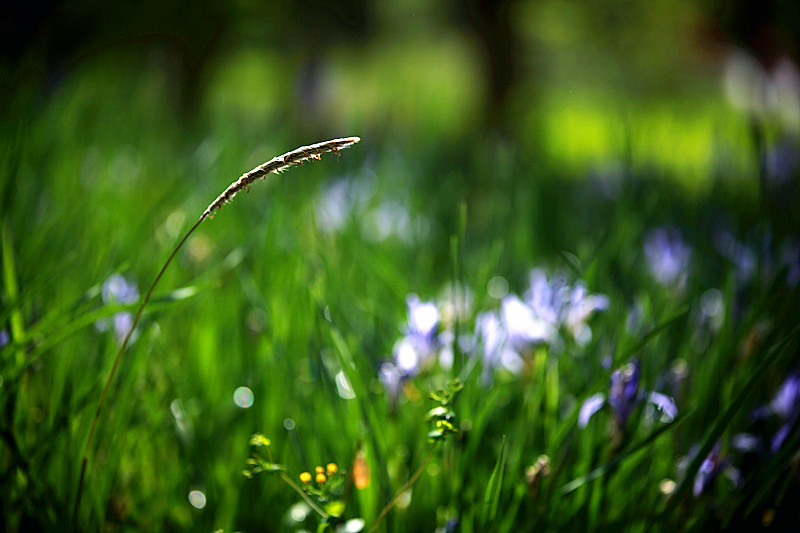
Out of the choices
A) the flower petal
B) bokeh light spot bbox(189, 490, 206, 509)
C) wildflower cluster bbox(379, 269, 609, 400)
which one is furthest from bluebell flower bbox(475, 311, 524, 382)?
bokeh light spot bbox(189, 490, 206, 509)

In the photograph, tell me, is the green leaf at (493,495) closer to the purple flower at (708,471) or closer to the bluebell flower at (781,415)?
the purple flower at (708,471)

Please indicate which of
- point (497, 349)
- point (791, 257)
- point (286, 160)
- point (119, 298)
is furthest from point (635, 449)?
point (119, 298)

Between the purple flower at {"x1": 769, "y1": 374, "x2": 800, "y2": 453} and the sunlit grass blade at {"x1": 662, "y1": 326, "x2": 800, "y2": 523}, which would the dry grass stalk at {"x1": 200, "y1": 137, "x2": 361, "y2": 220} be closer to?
the sunlit grass blade at {"x1": 662, "y1": 326, "x2": 800, "y2": 523}

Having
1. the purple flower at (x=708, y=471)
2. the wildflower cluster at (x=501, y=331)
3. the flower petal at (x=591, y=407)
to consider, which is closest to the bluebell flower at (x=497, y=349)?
the wildflower cluster at (x=501, y=331)

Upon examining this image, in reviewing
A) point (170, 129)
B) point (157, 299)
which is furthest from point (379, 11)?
point (157, 299)

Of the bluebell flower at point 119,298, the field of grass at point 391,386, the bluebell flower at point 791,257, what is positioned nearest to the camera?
the field of grass at point 391,386

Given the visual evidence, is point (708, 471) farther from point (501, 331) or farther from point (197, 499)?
point (197, 499)

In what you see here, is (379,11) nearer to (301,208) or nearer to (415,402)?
(301,208)

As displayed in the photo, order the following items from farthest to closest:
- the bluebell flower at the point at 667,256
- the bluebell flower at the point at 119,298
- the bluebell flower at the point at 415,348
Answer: the bluebell flower at the point at 667,256, the bluebell flower at the point at 119,298, the bluebell flower at the point at 415,348
